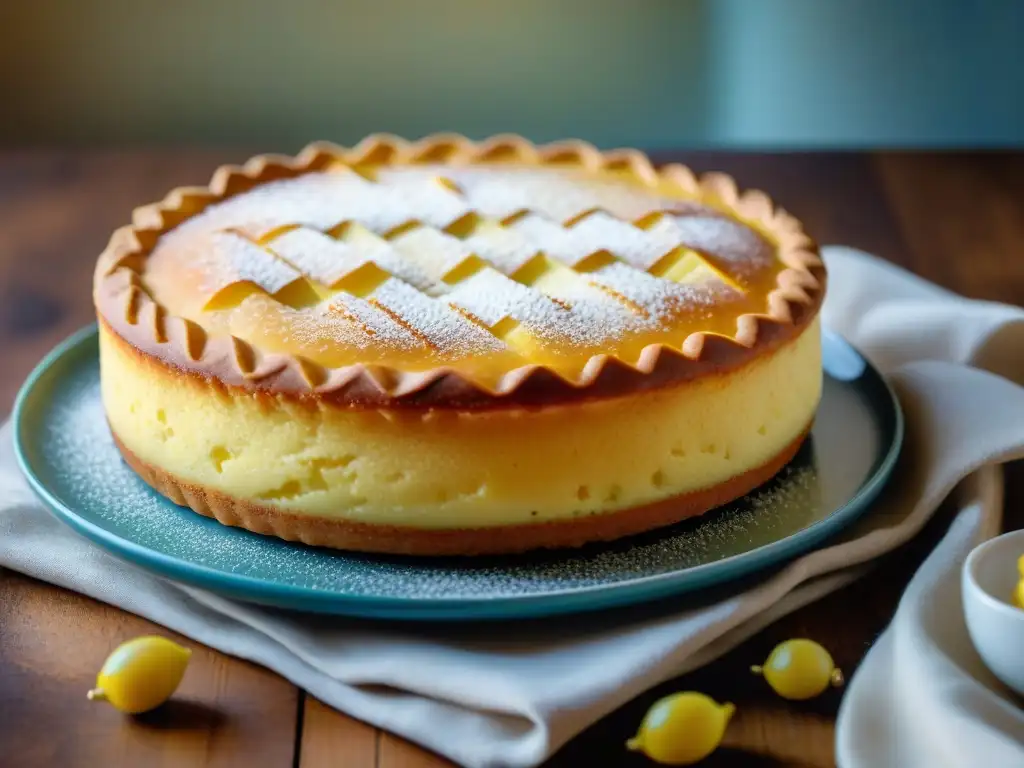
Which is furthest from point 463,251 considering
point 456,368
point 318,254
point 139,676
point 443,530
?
point 139,676

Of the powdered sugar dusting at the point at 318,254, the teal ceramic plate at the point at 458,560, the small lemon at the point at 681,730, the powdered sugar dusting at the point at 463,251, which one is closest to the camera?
the small lemon at the point at 681,730

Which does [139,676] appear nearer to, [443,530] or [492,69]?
[443,530]

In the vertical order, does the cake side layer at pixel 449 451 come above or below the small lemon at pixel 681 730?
above

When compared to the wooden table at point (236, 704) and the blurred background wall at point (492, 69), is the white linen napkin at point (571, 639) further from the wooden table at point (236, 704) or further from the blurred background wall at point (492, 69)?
the blurred background wall at point (492, 69)

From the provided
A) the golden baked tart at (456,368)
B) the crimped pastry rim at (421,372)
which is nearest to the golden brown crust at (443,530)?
the golden baked tart at (456,368)

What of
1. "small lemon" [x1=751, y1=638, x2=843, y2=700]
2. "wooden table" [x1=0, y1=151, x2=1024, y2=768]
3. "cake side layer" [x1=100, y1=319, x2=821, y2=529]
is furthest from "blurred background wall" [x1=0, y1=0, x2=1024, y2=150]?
"small lemon" [x1=751, y1=638, x2=843, y2=700]

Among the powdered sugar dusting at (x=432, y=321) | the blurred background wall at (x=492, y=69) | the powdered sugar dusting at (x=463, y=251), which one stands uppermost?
the powdered sugar dusting at (x=432, y=321)

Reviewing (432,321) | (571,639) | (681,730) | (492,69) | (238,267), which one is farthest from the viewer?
(492,69)
